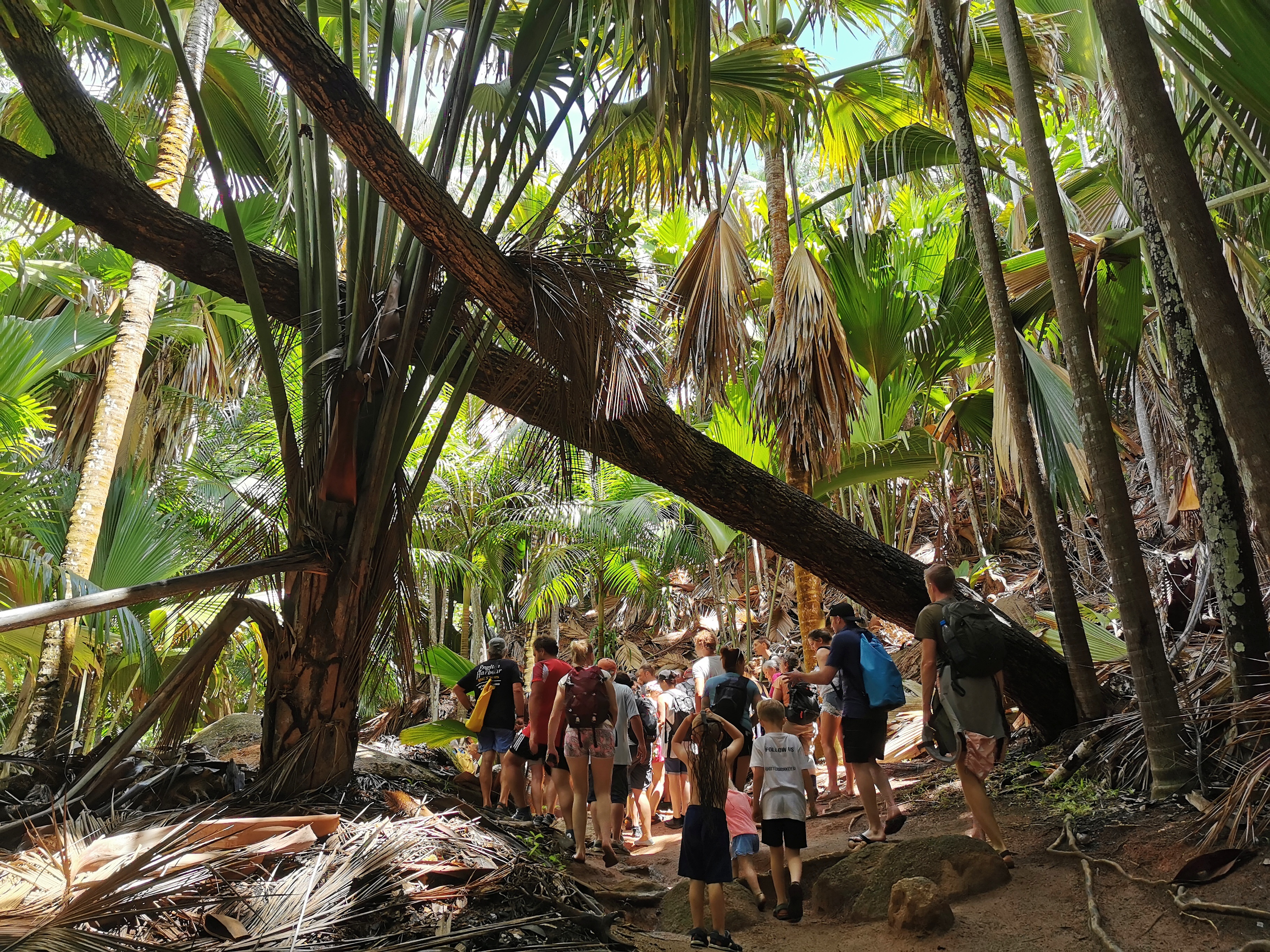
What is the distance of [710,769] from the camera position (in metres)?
4.20

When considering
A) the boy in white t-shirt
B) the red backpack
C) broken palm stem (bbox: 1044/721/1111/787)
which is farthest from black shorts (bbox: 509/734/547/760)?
broken palm stem (bbox: 1044/721/1111/787)

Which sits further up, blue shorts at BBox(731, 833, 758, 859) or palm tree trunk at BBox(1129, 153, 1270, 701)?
palm tree trunk at BBox(1129, 153, 1270, 701)

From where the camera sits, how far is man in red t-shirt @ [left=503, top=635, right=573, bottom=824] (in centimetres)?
584

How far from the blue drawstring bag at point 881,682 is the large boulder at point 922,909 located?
1.46 meters

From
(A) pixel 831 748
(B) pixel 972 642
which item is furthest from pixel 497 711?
(B) pixel 972 642

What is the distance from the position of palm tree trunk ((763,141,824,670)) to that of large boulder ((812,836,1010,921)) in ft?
7.19

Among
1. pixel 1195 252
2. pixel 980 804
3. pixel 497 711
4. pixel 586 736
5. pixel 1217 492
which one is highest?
pixel 1195 252

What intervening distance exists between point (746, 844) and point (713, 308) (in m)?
3.87

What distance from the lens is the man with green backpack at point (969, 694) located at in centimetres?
434

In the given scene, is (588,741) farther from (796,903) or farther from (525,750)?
(796,903)

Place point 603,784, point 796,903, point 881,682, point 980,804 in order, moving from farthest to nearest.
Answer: point 603,784 < point 881,682 < point 796,903 < point 980,804

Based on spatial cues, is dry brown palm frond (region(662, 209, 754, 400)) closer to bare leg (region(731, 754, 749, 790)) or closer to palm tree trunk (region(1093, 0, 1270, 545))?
bare leg (region(731, 754, 749, 790))

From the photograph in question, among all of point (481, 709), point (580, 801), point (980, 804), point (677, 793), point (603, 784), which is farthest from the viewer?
point (677, 793)

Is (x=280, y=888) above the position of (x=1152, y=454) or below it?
below
